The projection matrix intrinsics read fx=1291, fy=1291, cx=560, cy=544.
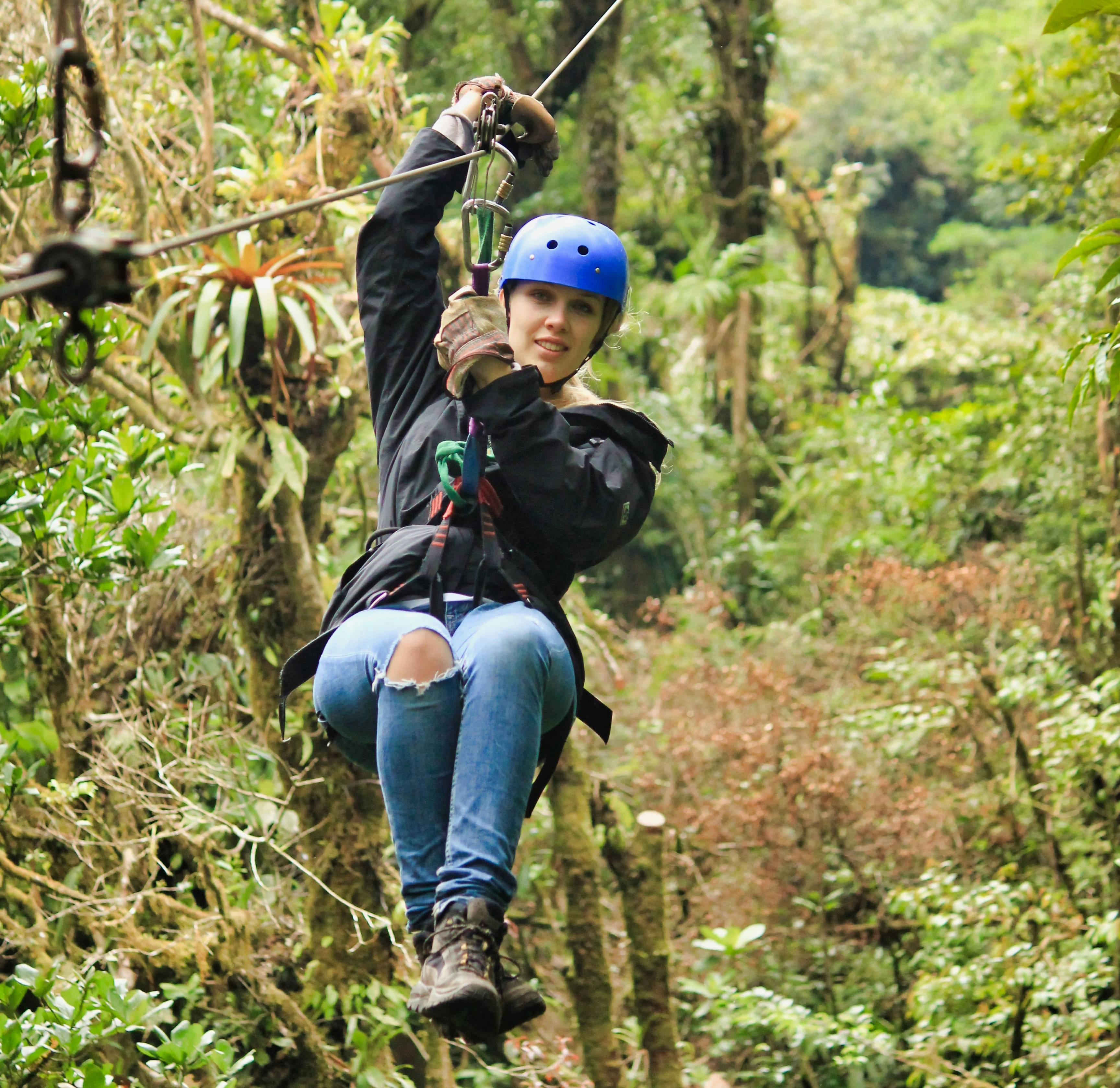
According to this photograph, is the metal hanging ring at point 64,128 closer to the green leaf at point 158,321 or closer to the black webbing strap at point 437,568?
the black webbing strap at point 437,568

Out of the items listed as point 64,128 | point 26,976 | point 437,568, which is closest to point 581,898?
point 26,976

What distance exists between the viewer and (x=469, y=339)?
7.20ft

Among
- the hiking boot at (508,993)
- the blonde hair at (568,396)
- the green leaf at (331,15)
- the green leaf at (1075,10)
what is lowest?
the hiking boot at (508,993)

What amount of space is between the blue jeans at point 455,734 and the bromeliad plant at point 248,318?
2155 mm

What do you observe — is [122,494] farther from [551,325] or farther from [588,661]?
[588,661]

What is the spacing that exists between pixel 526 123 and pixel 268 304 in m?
1.65

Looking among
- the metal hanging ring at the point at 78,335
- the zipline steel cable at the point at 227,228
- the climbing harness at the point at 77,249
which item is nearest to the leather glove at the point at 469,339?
the zipline steel cable at the point at 227,228

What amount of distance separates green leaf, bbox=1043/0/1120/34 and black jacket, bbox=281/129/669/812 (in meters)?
1.01

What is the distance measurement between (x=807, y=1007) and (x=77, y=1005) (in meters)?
3.88

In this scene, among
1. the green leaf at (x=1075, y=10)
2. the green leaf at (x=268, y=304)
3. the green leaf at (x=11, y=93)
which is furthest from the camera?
the green leaf at (x=268, y=304)

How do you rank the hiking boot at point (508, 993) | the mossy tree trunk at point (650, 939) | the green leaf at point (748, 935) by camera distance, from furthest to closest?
the green leaf at point (748, 935), the mossy tree trunk at point (650, 939), the hiking boot at point (508, 993)

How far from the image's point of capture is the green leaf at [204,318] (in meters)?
4.11

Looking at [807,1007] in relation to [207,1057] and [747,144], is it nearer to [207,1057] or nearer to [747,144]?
[207,1057]

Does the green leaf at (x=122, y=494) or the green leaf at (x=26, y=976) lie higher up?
the green leaf at (x=122, y=494)
